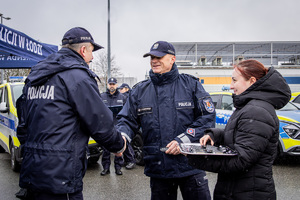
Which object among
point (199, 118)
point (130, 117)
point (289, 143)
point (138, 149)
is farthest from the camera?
point (138, 149)

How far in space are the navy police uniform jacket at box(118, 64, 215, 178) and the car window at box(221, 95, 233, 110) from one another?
4.81 metres

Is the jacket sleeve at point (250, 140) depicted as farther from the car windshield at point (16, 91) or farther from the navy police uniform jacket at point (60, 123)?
the car windshield at point (16, 91)

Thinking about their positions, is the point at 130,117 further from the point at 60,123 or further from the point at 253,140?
the point at 253,140

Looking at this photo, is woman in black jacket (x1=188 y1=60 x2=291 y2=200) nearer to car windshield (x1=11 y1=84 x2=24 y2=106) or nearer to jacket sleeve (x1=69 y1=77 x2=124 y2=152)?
jacket sleeve (x1=69 y1=77 x2=124 y2=152)

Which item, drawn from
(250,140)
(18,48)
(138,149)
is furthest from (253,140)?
(18,48)

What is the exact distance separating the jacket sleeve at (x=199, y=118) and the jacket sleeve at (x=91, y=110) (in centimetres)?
66

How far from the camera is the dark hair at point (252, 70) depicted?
1842 millimetres

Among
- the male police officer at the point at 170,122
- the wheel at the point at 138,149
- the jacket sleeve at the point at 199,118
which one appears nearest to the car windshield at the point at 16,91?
the wheel at the point at 138,149

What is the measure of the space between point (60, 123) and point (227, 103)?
602 centimetres

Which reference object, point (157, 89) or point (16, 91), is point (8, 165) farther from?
point (157, 89)

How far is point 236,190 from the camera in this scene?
5.74 feet

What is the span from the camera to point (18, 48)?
637 centimetres

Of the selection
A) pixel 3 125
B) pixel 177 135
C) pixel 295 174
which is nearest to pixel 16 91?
pixel 3 125

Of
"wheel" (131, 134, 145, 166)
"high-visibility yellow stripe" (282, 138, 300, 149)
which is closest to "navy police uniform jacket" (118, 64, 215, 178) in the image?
"wheel" (131, 134, 145, 166)
